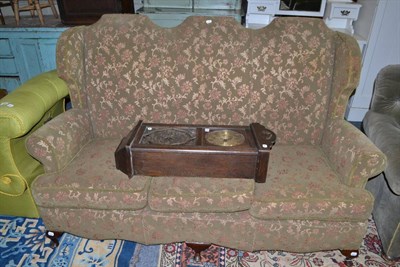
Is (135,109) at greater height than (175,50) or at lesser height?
lesser

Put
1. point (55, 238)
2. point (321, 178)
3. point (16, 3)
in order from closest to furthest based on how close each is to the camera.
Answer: point (321, 178)
point (55, 238)
point (16, 3)

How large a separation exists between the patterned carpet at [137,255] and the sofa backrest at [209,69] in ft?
2.50

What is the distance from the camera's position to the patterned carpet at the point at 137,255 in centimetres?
166

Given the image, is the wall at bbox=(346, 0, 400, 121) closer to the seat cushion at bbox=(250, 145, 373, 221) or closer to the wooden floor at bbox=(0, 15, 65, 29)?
the seat cushion at bbox=(250, 145, 373, 221)

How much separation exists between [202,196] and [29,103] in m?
1.09

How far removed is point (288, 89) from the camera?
5.98 ft

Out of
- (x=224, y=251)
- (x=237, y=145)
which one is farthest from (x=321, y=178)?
(x=224, y=251)

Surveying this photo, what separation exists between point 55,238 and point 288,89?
1.65 m

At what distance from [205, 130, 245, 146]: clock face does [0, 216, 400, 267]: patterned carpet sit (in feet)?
2.25

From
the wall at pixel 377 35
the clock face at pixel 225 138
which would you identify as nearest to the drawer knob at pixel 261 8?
the wall at pixel 377 35

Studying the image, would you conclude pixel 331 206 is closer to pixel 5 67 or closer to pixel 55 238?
pixel 55 238

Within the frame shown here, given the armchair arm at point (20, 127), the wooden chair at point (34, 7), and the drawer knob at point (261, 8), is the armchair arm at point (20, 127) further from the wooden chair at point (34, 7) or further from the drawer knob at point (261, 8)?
the drawer knob at point (261, 8)

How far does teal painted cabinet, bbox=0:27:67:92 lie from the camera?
8.49 ft

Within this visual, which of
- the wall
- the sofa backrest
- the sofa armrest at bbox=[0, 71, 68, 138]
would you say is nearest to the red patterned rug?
the sofa backrest
